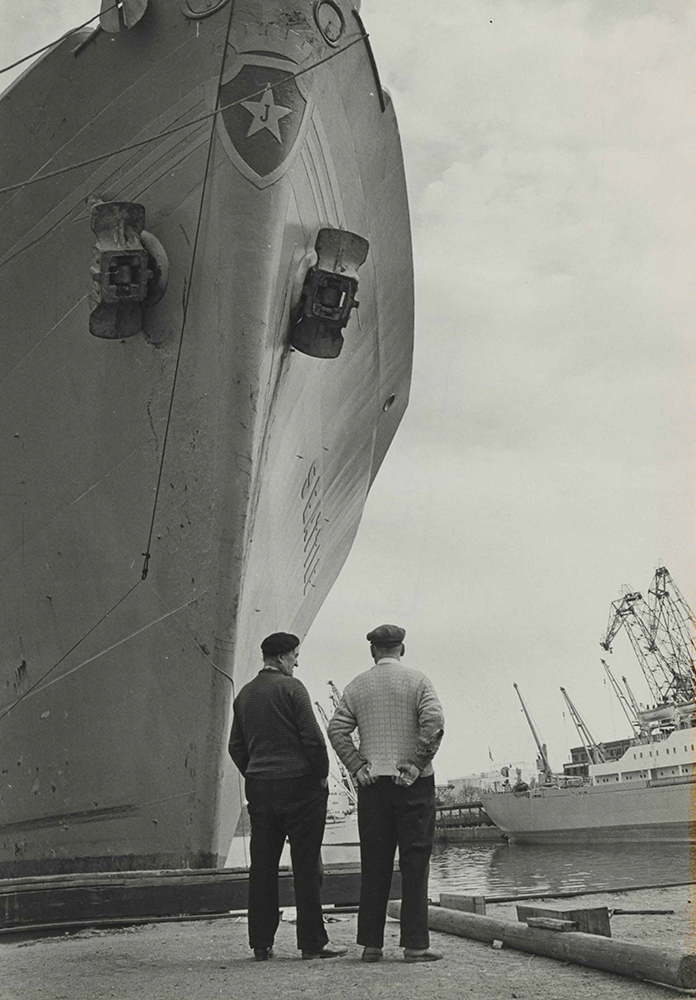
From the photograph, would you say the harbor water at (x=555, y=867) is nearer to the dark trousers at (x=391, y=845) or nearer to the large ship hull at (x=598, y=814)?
the large ship hull at (x=598, y=814)

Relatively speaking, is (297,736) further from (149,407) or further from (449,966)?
(149,407)

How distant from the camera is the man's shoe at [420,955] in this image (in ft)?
10.7

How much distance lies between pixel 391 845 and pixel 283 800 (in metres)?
0.43

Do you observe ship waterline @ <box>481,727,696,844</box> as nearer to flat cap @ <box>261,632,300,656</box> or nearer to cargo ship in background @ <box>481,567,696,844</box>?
cargo ship in background @ <box>481,567,696,844</box>

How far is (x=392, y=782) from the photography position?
344cm

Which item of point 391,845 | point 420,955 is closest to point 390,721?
point 391,845

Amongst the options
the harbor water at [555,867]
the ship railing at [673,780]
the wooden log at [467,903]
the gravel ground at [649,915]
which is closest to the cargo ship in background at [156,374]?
the wooden log at [467,903]

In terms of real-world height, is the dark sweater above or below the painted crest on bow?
below

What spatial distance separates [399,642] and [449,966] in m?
1.12

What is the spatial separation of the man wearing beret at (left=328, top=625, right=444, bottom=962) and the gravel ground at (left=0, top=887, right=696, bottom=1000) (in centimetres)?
19

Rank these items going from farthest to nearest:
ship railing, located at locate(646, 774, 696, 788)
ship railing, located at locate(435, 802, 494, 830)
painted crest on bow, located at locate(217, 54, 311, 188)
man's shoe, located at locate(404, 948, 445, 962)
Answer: ship railing, located at locate(435, 802, 494, 830) < ship railing, located at locate(646, 774, 696, 788) < painted crest on bow, located at locate(217, 54, 311, 188) < man's shoe, located at locate(404, 948, 445, 962)

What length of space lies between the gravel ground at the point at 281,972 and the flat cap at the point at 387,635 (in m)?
1.10

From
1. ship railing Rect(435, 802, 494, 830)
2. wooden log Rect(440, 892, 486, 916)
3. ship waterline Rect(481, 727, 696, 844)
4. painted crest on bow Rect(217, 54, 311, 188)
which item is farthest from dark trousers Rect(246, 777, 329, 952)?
ship railing Rect(435, 802, 494, 830)

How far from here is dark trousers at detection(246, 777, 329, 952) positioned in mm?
3469
